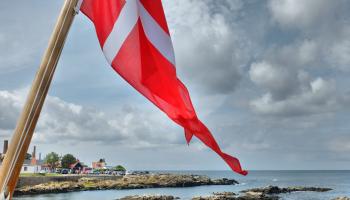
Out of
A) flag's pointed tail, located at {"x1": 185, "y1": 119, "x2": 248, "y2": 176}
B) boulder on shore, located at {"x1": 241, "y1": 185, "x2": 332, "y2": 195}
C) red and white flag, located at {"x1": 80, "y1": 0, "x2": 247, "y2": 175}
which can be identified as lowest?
boulder on shore, located at {"x1": 241, "y1": 185, "x2": 332, "y2": 195}

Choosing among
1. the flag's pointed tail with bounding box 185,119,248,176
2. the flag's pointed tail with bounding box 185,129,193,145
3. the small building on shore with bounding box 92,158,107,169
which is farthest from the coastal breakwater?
the flag's pointed tail with bounding box 185,119,248,176

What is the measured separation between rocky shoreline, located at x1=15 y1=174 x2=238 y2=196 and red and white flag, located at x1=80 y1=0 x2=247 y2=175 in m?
72.3

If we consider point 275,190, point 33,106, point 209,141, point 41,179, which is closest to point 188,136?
point 209,141

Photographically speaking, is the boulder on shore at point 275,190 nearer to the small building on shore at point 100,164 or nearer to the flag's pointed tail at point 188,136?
the small building on shore at point 100,164

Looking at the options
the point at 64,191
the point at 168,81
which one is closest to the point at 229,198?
the point at 64,191

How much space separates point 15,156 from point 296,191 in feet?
308

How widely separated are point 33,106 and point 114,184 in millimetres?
A: 92905

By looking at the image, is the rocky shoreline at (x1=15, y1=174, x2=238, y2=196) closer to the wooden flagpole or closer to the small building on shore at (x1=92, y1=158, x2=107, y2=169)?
the small building on shore at (x1=92, y1=158, x2=107, y2=169)

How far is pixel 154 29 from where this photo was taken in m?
4.59

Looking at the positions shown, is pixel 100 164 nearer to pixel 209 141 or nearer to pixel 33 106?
pixel 209 141

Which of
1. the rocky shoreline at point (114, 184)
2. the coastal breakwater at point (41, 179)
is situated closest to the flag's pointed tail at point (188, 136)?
the rocky shoreline at point (114, 184)

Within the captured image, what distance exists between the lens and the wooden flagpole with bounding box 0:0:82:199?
10.5 feet

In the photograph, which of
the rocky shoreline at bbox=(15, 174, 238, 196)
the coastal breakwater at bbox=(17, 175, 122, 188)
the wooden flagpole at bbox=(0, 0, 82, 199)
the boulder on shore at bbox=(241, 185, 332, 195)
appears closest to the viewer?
the wooden flagpole at bbox=(0, 0, 82, 199)

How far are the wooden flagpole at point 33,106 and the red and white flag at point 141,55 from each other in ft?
2.22
